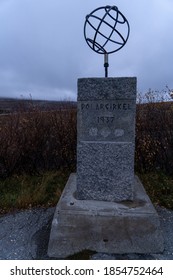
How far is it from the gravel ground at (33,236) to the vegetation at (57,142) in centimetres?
150

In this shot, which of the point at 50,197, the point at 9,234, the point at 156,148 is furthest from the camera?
the point at 156,148

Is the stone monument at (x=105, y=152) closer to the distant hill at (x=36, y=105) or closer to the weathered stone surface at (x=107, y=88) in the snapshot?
the weathered stone surface at (x=107, y=88)

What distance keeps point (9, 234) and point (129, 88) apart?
2.35m

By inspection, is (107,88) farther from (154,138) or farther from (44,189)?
(154,138)

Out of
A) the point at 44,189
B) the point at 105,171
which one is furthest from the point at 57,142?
the point at 105,171

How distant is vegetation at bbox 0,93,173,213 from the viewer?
5.91 metres

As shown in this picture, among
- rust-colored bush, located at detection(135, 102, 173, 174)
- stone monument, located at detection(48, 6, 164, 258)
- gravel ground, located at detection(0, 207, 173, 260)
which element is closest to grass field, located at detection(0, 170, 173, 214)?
gravel ground, located at detection(0, 207, 173, 260)

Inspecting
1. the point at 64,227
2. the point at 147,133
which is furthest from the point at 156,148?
the point at 64,227

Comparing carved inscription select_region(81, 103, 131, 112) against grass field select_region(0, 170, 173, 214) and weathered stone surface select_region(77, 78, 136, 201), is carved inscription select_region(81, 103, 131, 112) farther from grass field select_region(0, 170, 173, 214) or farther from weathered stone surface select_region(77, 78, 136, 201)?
grass field select_region(0, 170, 173, 214)

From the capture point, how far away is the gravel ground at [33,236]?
129 inches

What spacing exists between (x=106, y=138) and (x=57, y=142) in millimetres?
2538

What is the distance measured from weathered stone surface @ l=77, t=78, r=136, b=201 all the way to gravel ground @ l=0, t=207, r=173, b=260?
70cm

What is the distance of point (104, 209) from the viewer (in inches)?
139

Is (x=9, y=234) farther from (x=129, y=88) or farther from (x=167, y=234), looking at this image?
(x=129, y=88)
